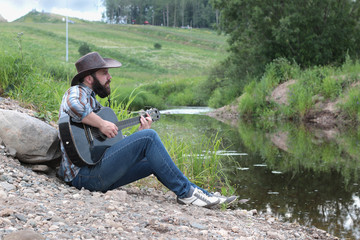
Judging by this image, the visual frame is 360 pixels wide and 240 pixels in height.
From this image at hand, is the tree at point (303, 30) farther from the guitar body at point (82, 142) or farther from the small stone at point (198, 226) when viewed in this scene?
the small stone at point (198, 226)

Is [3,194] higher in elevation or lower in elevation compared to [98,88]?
lower

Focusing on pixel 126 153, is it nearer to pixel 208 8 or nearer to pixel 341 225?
pixel 341 225

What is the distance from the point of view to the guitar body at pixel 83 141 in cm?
416

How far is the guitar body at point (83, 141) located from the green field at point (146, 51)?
21.0 m

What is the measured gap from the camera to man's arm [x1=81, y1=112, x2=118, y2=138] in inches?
165

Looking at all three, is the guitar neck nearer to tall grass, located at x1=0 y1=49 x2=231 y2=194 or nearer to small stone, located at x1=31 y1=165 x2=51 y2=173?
small stone, located at x1=31 y1=165 x2=51 y2=173

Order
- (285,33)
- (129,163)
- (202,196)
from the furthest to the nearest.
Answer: (285,33) < (202,196) < (129,163)

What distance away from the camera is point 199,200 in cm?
461

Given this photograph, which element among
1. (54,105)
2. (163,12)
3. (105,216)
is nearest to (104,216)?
(105,216)

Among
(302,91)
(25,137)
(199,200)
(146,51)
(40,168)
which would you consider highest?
(25,137)

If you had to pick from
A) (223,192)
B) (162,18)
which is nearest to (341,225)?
(223,192)

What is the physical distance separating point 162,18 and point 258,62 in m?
78.1

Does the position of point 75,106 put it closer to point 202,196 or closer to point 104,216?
point 104,216

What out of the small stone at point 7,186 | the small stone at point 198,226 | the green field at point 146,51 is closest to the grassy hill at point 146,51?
the green field at point 146,51
